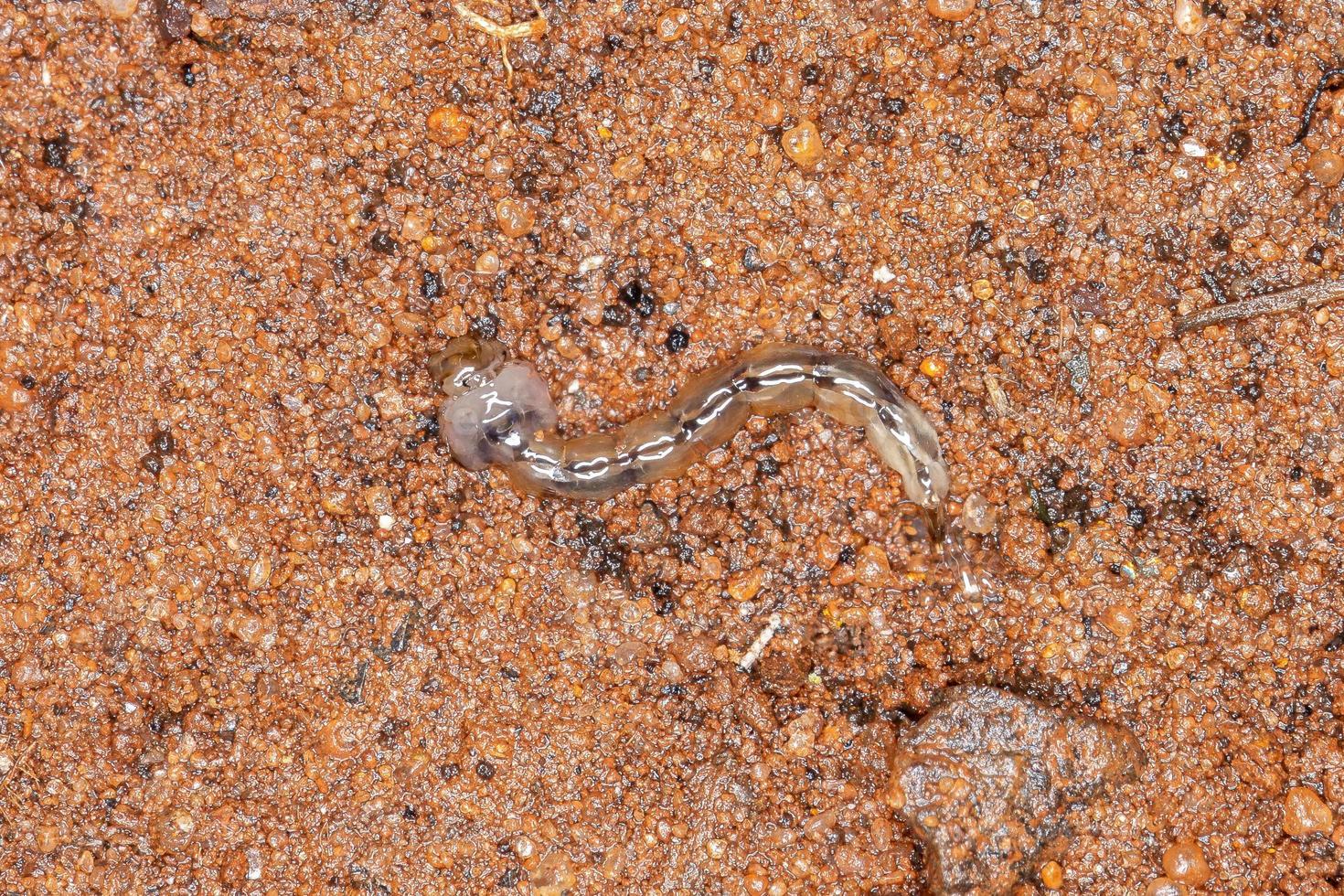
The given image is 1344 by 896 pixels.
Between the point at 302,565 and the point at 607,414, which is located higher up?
the point at 607,414

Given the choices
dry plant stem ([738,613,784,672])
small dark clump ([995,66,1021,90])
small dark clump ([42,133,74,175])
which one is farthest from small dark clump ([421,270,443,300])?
small dark clump ([995,66,1021,90])

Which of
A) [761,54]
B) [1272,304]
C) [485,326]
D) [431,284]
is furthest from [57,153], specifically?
[1272,304]

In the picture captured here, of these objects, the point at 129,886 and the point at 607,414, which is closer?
the point at 129,886

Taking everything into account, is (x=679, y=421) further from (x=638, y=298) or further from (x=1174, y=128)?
(x=1174, y=128)

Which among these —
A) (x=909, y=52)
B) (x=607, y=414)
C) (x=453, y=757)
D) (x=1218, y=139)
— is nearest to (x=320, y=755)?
(x=453, y=757)

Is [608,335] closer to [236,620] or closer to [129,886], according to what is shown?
[236,620]

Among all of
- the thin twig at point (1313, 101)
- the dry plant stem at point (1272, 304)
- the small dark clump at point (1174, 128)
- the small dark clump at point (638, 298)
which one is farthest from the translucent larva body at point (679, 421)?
the thin twig at point (1313, 101)

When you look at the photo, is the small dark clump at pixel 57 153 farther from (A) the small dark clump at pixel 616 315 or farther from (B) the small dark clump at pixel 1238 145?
(B) the small dark clump at pixel 1238 145
